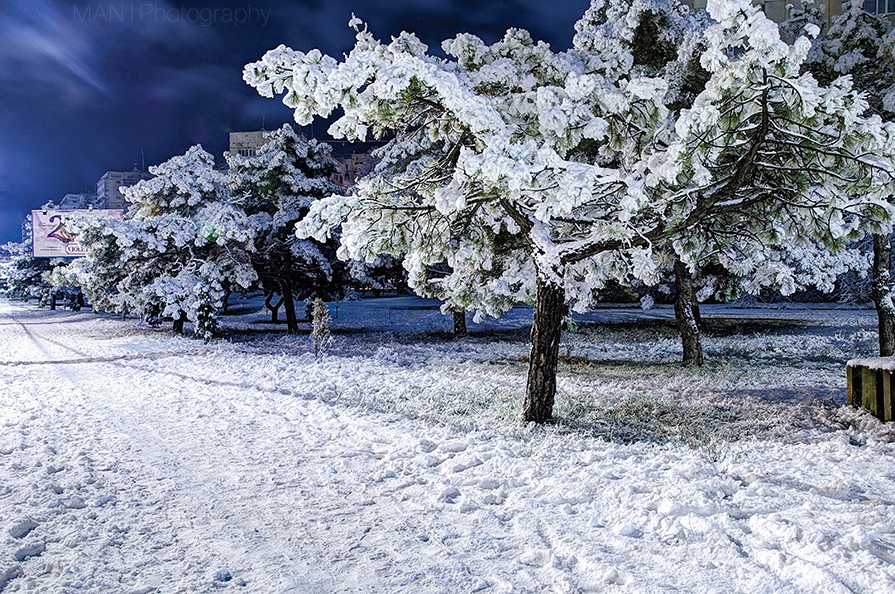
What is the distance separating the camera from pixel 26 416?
7.63 metres

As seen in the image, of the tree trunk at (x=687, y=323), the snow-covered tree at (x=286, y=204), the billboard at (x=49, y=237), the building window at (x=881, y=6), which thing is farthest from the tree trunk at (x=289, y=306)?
the building window at (x=881, y=6)

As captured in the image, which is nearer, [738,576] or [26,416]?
[738,576]

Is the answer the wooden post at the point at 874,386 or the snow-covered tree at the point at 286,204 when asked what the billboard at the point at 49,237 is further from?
the wooden post at the point at 874,386

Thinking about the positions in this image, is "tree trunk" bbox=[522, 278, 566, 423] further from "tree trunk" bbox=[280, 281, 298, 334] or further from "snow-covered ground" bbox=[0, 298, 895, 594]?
"tree trunk" bbox=[280, 281, 298, 334]

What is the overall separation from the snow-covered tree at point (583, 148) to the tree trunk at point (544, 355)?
0.07 feet

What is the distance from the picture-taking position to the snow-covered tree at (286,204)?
851 inches

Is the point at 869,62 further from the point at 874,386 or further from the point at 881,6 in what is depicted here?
the point at 881,6

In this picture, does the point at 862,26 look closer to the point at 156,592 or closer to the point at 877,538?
the point at 877,538

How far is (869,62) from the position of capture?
1107 centimetres

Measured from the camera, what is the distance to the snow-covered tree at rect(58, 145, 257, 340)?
18.6 meters

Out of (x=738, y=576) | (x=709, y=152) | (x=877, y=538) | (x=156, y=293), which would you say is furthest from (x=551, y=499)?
(x=156, y=293)

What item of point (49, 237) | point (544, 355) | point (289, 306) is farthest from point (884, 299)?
point (49, 237)

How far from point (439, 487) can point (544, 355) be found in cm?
306

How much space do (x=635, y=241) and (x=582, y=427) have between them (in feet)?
8.78
